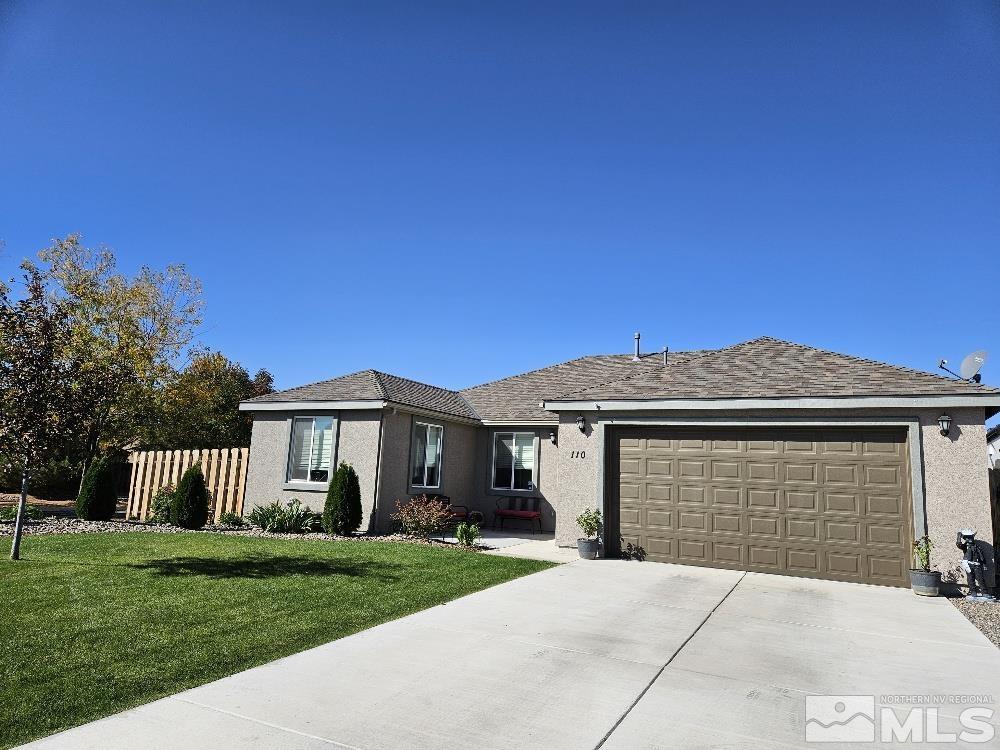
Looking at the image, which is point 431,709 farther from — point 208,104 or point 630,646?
point 208,104

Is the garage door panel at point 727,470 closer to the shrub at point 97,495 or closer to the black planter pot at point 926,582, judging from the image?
the black planter pot at point 926,582

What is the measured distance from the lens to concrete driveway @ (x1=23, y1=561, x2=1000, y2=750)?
3.77 m

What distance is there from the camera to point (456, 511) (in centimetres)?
1634

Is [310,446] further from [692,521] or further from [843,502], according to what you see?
[843,502]

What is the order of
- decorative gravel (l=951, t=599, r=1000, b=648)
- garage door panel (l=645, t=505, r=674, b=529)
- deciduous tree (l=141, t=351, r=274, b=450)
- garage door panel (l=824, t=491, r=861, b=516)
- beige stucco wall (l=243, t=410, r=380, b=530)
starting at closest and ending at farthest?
1. decorative gravel (l=951, t=599, r=1000, b=648)
2. garage door panel (l=824, t=491, r=861, b=516)
3. garage door panel (l=645, t=505, r=674, b=529)
4. beige stucco wall (l=243, t=410, r=380, b=530)
5. deciduous tree (l=141, t=351, r=274, b=450)

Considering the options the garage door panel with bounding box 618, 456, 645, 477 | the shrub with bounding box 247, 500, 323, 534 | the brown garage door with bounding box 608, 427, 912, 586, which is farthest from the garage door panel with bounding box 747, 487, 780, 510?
the shrub with bounding box 247, 500, 323, 534

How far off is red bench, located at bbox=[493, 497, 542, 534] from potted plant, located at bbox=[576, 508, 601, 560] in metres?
3.94

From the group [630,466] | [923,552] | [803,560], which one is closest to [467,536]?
[630,466]

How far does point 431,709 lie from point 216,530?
1179 cm

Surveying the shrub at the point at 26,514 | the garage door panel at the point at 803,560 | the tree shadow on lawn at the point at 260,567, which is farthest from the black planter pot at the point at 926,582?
the shrub at the point at 26,514

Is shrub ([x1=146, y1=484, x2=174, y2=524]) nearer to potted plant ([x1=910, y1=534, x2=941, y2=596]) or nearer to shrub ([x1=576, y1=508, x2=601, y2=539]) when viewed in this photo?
shrub ([x1=576, y1=508, x2=601, y2=539])

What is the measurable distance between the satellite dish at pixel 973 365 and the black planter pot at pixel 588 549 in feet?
23.0

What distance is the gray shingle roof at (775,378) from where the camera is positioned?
10195 mm

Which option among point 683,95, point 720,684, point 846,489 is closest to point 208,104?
point 683,95
